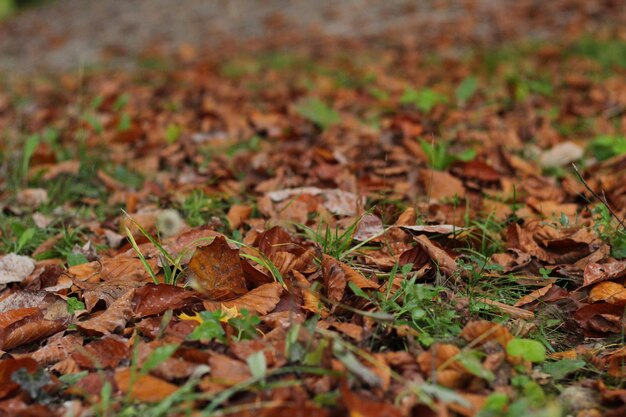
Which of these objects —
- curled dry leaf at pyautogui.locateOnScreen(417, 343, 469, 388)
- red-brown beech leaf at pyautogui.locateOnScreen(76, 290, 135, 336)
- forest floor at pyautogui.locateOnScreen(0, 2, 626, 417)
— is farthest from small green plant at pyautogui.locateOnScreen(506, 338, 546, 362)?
red-brown beech leaf at pyautogui.locateOnScreen(76, 290, 135, 336)

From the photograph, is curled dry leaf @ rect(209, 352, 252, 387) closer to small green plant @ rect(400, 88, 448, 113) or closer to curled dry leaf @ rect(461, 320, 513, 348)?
curled dry leaf @ rect(461, 320, 513, 348)

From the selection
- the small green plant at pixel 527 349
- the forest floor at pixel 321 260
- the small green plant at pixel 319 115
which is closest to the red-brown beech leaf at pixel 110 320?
the forest floor at pixel 321 260

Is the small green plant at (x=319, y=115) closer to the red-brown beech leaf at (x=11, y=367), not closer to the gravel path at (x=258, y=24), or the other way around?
the red-brown beech leaf at (x=11, y=367)

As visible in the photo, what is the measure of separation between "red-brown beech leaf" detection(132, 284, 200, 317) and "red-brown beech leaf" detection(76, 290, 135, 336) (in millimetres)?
29

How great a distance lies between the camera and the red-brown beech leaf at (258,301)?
1574mm

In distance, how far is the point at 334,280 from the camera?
1606mm

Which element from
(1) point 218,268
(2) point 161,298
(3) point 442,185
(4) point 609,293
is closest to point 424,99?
(3) point 442,185

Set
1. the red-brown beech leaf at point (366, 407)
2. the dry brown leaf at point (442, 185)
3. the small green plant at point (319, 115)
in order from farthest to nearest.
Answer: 1. the small green plant at point (319, 115)
2. the dry brown leaf at point (442, 185)
3. the red-brown beech leaf at point (366, 407)

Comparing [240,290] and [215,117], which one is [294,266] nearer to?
[240,290]

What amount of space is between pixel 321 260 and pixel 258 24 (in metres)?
7.10

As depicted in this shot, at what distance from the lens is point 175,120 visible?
373cm

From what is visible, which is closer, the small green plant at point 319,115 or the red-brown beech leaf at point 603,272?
the red-brown beech leaf at point 603,272

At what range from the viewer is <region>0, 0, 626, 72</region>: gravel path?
6.31 m

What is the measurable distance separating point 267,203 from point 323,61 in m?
3.77
